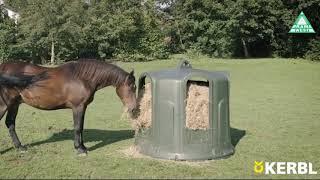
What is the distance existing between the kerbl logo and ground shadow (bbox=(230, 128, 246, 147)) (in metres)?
1.55

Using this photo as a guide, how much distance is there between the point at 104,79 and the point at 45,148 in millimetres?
1687

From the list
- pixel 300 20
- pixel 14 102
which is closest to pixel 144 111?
pixel 14 102

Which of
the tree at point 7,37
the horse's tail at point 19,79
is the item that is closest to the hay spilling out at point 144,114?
the horse's tail at point 19,79

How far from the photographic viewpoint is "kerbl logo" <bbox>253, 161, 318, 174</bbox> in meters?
6.34

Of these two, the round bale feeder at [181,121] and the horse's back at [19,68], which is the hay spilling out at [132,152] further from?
the horse's back at [19,68]

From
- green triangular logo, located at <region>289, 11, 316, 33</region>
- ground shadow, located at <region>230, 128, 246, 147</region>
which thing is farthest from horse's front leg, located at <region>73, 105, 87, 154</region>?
green triangular logo, located at <region>289, 11, 316, 33</region>

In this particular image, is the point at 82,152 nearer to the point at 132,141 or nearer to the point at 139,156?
the point at 139,156

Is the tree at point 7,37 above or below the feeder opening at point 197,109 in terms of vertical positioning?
above

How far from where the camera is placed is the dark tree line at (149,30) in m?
30.9

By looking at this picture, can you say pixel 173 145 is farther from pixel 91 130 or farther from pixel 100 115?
pixel 100 115

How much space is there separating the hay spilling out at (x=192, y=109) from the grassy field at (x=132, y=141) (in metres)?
0.62

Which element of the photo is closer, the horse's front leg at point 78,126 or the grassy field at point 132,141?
the grassy field at point 132,141

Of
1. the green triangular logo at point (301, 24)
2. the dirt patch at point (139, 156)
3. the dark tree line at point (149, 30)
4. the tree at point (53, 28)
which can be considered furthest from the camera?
the dark tree line at point (149, 30)

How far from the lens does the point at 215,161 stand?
274 inches
